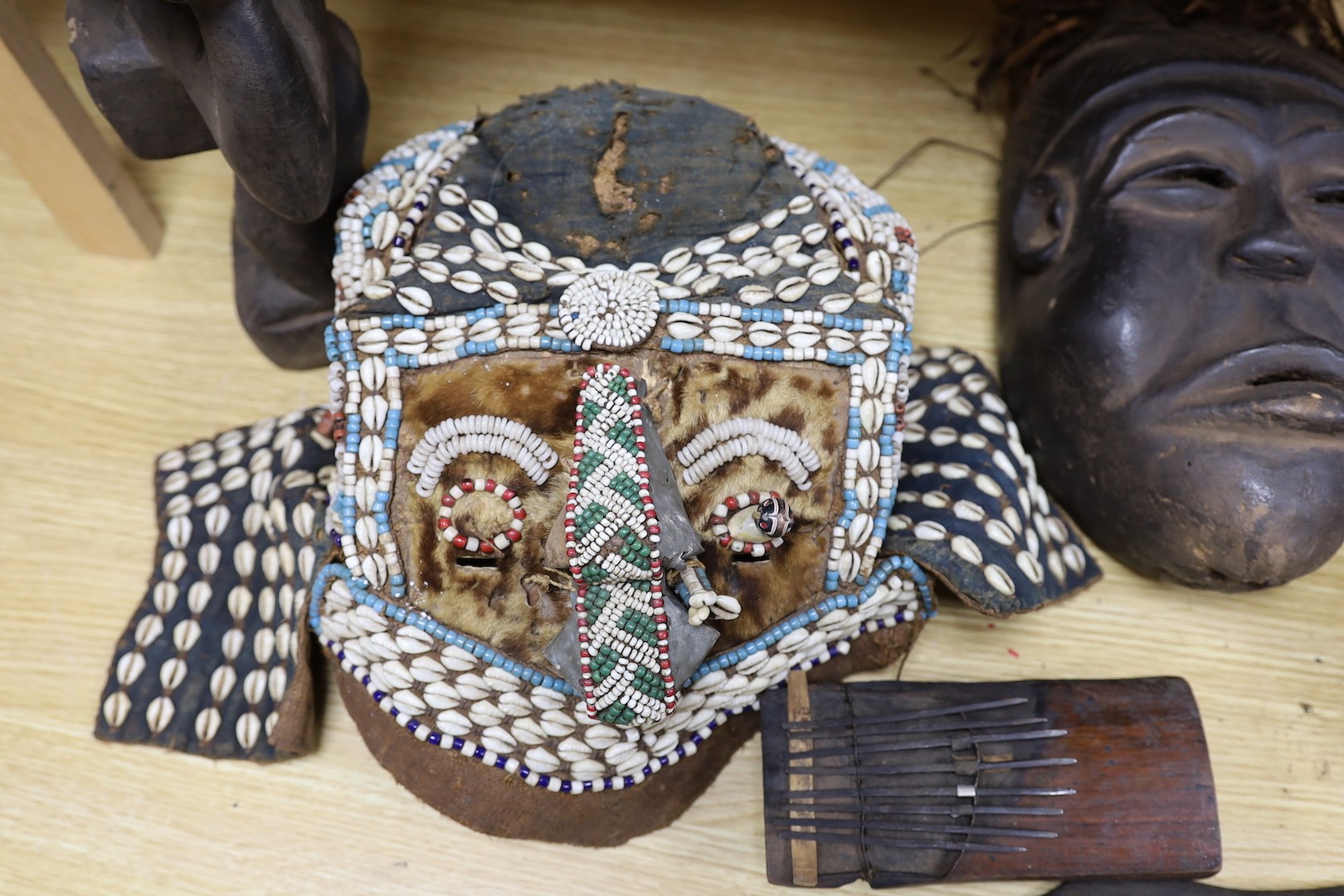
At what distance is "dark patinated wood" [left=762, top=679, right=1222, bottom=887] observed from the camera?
1130 mm

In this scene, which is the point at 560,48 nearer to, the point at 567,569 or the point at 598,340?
the point at 598,340

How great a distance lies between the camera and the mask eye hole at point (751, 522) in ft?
3.25

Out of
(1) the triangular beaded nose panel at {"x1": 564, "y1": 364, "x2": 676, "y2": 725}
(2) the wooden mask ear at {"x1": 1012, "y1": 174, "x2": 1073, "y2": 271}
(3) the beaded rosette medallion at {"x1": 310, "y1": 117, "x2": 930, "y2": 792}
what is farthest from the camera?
(2) the wooden mask ear at {"x1": 1012, "y1": 174, "x2": 1073, "y2": 271}

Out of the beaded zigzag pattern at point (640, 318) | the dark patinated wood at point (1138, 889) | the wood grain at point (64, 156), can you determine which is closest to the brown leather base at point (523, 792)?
the beaded zigzag pattern at point (640, 318)

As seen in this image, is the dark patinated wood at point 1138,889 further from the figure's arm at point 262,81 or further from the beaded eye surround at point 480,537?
the figure's arm at point 262,81

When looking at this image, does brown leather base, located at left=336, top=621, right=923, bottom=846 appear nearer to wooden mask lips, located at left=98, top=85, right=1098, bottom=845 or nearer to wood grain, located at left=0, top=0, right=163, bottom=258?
wooden mask lips, located at left=98, top=85, right=1098, bottom=845

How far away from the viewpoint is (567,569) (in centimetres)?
100

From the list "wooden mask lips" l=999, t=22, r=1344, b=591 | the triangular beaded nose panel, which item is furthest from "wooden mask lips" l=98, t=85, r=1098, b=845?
"wooden mask lips" l=999, t=22, r=1344, b=591

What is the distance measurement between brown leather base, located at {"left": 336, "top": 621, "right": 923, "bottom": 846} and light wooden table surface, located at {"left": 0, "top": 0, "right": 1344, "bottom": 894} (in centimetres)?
6

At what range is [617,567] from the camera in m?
0.93

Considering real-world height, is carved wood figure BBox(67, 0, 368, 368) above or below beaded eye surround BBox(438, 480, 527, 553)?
above

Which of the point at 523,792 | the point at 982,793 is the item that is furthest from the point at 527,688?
the point at 982,793

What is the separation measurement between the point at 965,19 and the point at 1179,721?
1125mm

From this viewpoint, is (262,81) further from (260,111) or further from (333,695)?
(333,695)
